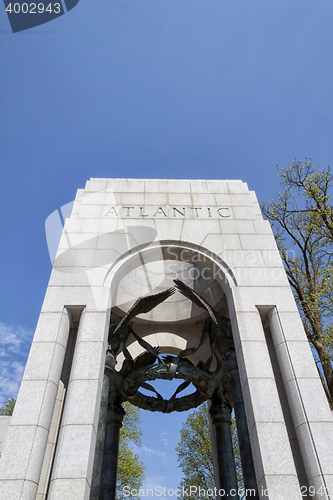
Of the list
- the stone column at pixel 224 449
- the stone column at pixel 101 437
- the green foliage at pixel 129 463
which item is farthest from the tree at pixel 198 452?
→ the stone column at pixel 101 437

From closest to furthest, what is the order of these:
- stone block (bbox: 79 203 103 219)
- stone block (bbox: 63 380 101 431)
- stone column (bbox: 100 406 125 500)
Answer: stone block (bbox: 63 380 101 431) → stone column (bbox: 100 406 125 500) → stone block (bbox: 79 203 103 219)

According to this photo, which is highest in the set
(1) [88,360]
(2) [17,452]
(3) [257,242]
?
(3) [257,242]

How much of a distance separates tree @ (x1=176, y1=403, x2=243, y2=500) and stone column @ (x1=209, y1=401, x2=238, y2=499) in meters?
10.9

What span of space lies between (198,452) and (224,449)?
45.4ft

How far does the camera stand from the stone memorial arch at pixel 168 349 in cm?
699

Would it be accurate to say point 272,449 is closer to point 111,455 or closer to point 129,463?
point 111,455

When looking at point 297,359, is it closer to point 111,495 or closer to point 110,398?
point 110,398

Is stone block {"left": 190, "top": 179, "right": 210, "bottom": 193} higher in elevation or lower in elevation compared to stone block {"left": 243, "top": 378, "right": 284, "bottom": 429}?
higher

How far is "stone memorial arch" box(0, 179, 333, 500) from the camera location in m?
6.99

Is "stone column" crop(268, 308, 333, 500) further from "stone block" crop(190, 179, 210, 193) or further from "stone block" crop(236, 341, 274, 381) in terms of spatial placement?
"stone block" crop(190, 179, 210, 193)

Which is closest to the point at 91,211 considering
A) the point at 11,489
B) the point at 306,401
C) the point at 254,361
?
the point at 254,361

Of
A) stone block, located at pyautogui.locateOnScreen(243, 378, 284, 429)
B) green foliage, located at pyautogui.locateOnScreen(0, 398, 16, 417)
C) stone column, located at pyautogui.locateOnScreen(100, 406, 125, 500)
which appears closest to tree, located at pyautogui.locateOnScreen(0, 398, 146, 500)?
green foliage, located at pyautogui.locateOnScreen(0, 398, 16, 417)

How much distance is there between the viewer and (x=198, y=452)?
922 inches

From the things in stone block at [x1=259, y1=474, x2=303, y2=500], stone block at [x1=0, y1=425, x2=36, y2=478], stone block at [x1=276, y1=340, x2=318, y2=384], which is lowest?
stone block at [x1=259, y1=474, x2=303, y2=500]
